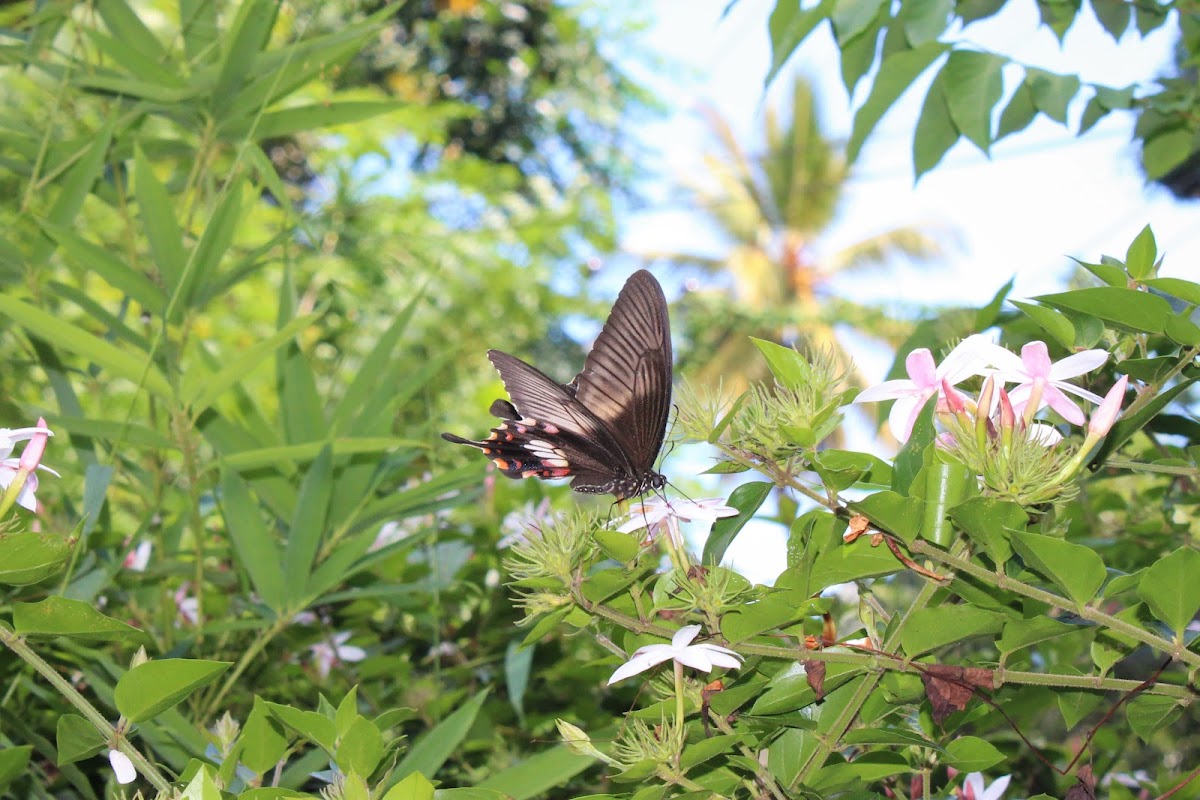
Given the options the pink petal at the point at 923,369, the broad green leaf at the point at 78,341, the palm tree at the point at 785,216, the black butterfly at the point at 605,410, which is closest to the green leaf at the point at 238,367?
the broad green leaf at the point at 78,341

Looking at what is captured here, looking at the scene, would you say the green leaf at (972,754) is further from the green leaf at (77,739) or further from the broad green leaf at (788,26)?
the broad green leaf at (788,26)

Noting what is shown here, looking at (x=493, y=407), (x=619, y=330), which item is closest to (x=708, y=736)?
(x=619, y=330)

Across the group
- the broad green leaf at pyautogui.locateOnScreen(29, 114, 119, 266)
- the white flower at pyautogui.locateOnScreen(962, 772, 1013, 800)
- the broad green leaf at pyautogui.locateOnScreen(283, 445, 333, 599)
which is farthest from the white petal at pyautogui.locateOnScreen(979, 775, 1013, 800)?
the broad green leaf at pyautogui.locateOnScreen(29, 114, 119, 266)

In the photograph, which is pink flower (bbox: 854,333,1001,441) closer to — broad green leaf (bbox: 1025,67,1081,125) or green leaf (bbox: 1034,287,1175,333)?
green leaf (bbox: 1034,287,1175,333)

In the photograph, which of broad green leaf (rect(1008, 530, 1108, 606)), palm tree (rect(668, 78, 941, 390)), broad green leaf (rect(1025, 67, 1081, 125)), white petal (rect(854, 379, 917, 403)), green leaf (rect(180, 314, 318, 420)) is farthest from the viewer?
palm tree (rect(668, 78, 941, 390))

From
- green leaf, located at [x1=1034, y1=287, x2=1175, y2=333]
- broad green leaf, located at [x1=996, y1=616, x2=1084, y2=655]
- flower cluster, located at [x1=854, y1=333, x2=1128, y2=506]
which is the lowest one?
broad green leaf, located at [x1=996, y1=616, x2=1084, y2=655]

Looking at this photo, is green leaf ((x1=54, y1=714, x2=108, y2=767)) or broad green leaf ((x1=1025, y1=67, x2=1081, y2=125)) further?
broad green leaf ((x1=1025, y1=67, x2=1081, y2=125))
